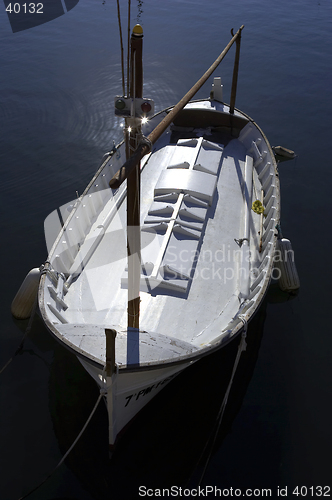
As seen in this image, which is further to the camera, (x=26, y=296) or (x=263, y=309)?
(x=263, y=309)

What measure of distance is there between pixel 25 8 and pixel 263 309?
4370 cm

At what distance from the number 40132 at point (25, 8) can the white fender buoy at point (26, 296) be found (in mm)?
39564

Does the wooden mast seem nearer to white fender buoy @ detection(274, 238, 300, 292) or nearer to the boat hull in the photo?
the boat hull

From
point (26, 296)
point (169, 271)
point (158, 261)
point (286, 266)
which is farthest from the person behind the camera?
point (286, 266)

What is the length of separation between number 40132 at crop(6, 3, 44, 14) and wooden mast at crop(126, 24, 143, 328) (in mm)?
42553

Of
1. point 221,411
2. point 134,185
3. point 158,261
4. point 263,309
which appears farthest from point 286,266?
point 134,185

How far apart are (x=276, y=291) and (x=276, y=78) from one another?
2285 centimetres

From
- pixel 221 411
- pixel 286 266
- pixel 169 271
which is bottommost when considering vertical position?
pixel 221 411

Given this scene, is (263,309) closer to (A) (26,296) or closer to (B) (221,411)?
(B) (221,411)

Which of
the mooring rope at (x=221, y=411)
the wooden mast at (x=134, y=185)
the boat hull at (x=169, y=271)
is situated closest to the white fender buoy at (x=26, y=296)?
the boat hull at (x=169, y=271)

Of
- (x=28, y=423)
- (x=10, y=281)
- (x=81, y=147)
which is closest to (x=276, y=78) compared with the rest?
(x=81, y=147)

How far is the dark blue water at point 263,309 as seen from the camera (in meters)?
12.6

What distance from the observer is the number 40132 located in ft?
145

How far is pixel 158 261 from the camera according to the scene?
14.2 m
